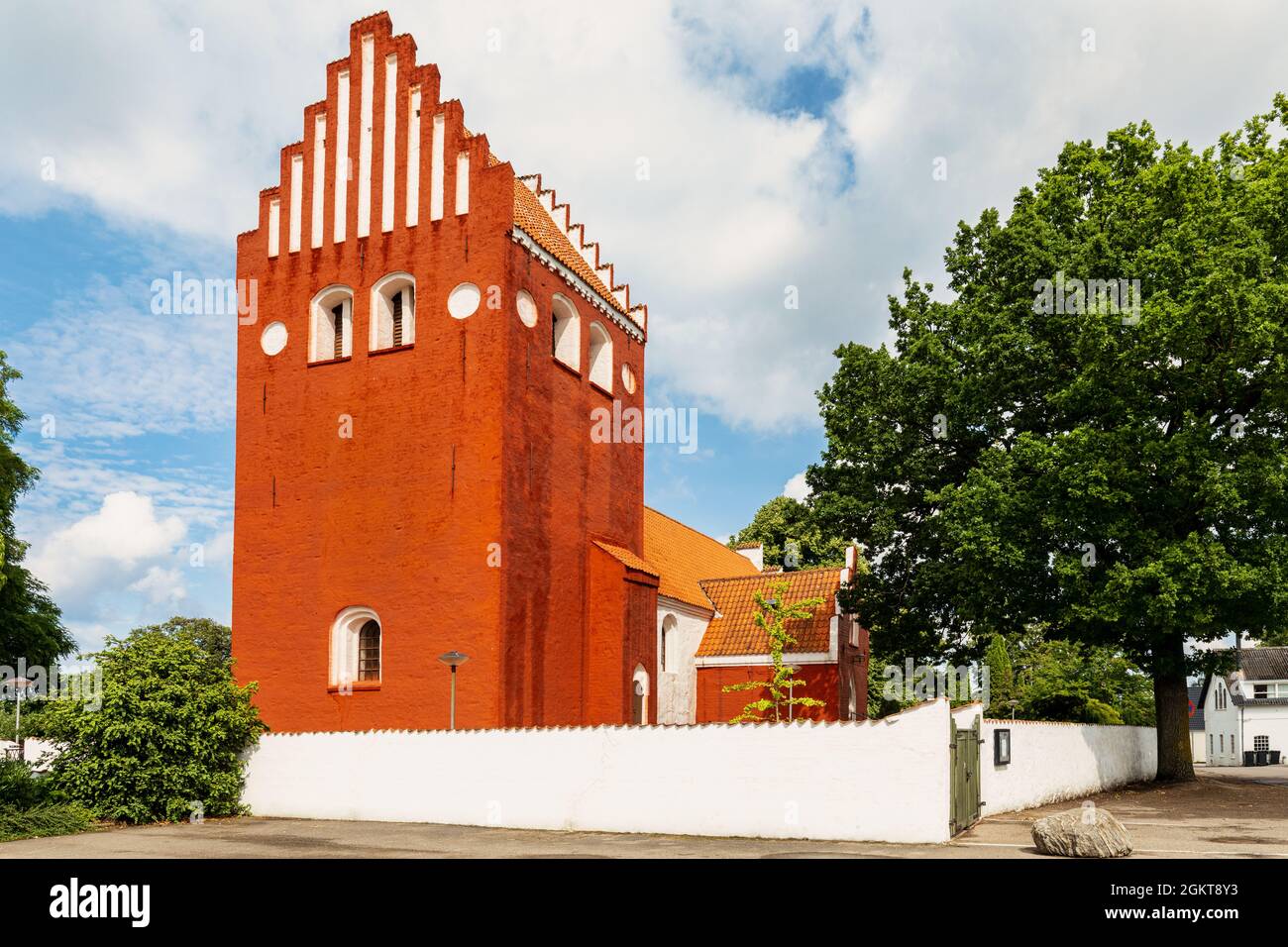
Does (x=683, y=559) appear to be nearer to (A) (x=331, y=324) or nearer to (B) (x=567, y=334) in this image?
(B) (x=567, y=334)

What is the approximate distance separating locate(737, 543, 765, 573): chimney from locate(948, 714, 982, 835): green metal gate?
28289 mm

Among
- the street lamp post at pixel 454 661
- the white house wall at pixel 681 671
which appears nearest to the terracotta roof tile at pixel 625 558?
the white house wall at pixel 681 671

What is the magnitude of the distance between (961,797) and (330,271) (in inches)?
669

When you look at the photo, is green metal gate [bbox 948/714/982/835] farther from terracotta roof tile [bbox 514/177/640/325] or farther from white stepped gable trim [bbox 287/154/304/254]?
white stepped gable trim [bbox 287/154/304/254]

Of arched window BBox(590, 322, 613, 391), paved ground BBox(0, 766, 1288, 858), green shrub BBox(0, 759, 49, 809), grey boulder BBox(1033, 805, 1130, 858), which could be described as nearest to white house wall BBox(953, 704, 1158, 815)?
paved ground BBox(0, 766, 1288, 858)

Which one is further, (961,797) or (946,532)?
(946,532)

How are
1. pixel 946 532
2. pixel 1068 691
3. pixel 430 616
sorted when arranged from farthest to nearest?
pixel 1068 691 → pixel 946 532 → pixel 430 616

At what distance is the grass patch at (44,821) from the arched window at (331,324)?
415 inches

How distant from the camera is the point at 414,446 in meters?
22.4

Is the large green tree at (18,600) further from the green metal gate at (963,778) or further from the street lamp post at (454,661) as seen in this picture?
the green metal gate at (963,778)

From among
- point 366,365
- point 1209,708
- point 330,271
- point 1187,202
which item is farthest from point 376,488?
point 1209,708

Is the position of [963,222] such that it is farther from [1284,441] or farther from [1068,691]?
[1068,691]

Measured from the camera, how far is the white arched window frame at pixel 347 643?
2228cm

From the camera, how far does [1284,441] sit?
22875 millimetres
